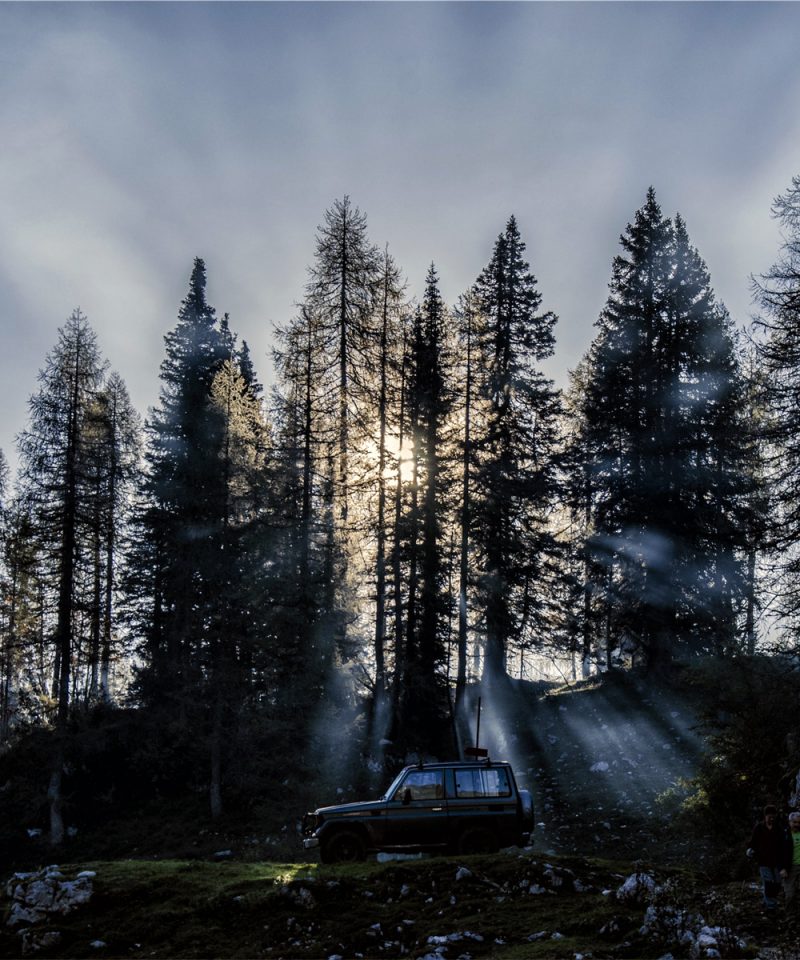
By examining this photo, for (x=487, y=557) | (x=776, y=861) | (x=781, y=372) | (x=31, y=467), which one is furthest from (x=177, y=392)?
(x=776, y=861)

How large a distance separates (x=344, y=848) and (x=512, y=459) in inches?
809

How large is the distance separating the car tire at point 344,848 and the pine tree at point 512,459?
51.5 feet

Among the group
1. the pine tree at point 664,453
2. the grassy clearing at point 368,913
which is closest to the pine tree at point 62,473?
the grassy clearing at point 368,913

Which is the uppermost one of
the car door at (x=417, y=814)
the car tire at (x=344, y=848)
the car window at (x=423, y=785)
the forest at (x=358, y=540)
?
the forest at (x=358, y=540)

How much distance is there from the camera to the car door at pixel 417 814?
49.0 feet

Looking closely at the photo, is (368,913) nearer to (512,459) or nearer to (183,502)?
(183,502)

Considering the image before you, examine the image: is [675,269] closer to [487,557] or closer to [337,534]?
[487,557]

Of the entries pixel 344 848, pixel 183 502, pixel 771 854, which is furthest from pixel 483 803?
pixel 183 502

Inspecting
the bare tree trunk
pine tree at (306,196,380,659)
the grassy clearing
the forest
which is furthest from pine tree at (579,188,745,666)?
the grassy clearing

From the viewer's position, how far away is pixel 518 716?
96.0 feet

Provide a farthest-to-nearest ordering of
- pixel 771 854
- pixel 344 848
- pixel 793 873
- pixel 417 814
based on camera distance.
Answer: pixel 417 814 → pixel 344 848 → pixel 793 873 → pixel 771 854

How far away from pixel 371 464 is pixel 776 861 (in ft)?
66.9

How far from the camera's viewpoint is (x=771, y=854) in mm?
9977

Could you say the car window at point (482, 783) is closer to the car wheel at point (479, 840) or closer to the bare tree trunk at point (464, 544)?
the car wheel at point (479, 840)
